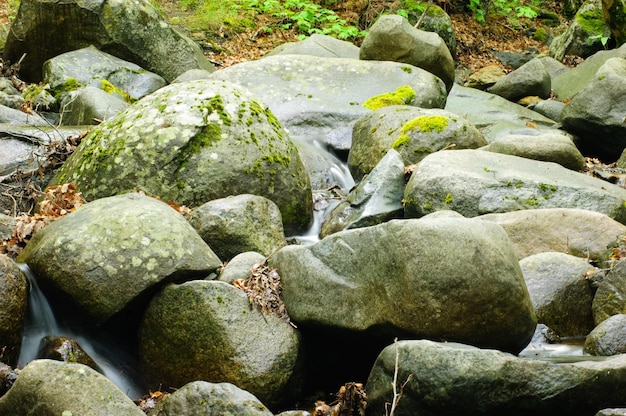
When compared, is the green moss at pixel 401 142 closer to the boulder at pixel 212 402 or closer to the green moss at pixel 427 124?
the green moss at pixel 427 124

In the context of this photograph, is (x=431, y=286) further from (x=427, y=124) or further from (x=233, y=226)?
(x=427, y=124)

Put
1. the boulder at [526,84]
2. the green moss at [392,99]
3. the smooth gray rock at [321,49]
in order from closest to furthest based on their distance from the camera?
the green moss at [392,99] → the smooth gray rock at [321,49] → the boulder at [526,84]

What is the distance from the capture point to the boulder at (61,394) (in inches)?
133

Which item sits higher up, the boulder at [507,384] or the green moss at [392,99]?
the boulder at [507,384]

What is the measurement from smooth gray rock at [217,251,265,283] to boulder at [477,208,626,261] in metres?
2.17

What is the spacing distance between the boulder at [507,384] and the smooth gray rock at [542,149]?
14.4 feet

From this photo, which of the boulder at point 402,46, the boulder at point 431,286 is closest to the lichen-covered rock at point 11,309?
the boulder at point 431,286

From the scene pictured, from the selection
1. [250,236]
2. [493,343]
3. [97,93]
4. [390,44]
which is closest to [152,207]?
[250,236]

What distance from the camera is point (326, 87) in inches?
423

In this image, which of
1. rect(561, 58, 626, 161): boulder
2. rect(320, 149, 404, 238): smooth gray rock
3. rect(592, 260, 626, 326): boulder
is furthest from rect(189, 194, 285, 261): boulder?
rect(561, 58, 626, 161): boulder

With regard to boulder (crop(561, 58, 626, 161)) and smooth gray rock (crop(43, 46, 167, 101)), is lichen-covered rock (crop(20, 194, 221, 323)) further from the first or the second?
boulder (crop(561, 58, 626, 161))

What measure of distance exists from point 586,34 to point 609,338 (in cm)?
1375

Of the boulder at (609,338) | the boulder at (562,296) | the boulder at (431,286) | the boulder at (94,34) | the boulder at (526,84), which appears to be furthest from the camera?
the boulder at (526,84)

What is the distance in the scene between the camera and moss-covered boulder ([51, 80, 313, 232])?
6.34 meters
